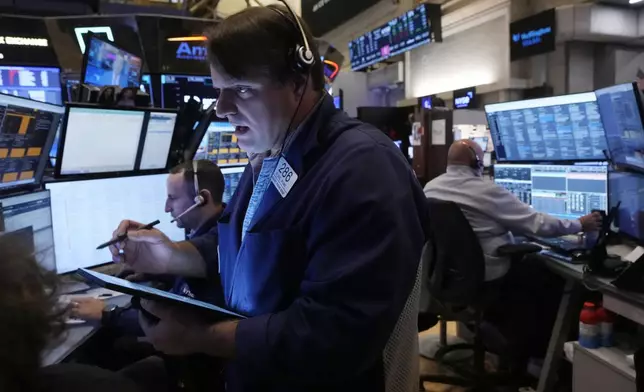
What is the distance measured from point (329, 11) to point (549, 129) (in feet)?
26.1

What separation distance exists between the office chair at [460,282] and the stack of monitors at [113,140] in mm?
1282

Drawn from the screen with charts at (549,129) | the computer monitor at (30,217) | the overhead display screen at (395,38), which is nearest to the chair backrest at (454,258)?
the screen with charts at (549,129)

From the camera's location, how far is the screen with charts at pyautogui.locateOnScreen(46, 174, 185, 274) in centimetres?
195

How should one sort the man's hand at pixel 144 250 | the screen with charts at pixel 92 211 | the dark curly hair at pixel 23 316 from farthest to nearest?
the screen with charts at pixel 92 211, the man's hand at pixel 144 250, the dark curly hair at pixel 23 316

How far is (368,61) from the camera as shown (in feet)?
32.5

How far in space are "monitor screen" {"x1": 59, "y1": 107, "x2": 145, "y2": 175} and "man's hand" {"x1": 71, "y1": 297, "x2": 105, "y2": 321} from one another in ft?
1.68

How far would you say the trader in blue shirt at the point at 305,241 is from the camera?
920 millimetres

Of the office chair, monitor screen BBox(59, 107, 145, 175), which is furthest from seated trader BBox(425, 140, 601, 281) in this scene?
monitor screen BBox(59, 107, 145, 175)

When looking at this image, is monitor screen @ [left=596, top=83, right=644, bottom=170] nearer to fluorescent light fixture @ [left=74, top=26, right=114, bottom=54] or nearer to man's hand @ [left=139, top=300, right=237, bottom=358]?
man's hand @ [left=139, top=300, right=237, bottom=358]

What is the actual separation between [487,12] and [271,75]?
792 cm

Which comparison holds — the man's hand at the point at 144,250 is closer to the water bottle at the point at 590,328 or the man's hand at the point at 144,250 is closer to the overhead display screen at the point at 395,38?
the water bottle at the point at 590,328

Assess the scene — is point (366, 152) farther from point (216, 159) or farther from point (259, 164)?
point (216, 159)

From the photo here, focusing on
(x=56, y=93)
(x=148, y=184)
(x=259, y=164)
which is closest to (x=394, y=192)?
(x=259, y=164)

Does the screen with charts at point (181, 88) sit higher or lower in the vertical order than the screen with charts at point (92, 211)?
higher
